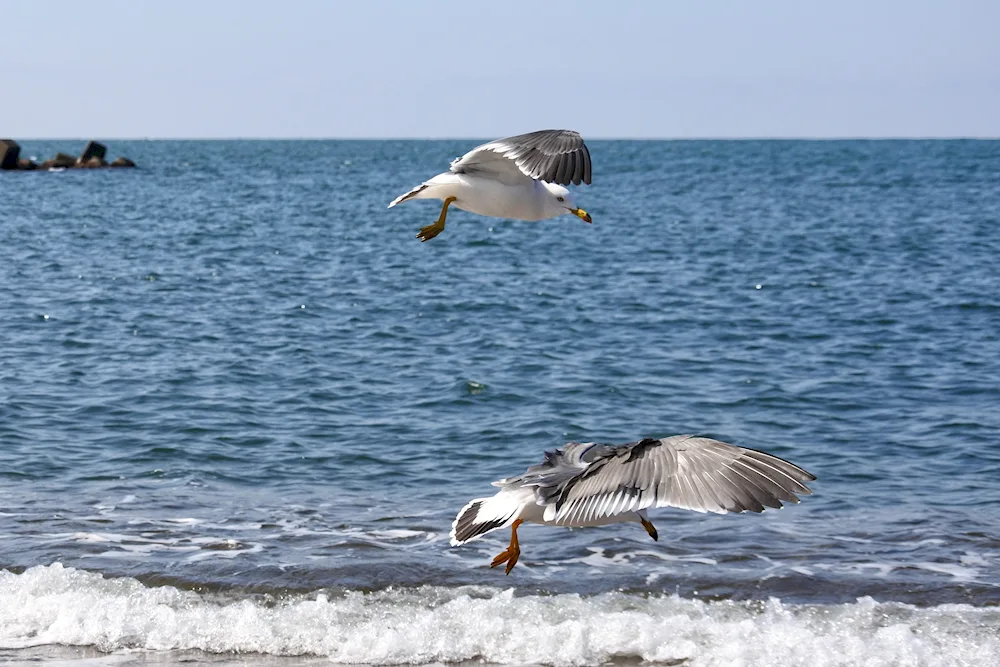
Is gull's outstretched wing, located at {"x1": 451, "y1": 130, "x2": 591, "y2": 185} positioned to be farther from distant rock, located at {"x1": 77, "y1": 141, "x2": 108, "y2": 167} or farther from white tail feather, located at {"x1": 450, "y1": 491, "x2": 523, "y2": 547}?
distant rock, located at {"x1": 77, "y1": 141, "x2": 108, "y2": 167}

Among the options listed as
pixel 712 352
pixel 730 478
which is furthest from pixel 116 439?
pixel 730 478

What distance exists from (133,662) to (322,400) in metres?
7.25

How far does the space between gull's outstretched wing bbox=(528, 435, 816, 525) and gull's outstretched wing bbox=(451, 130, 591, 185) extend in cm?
129

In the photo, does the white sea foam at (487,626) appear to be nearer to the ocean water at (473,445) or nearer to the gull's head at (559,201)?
the ocean water at (473,445)

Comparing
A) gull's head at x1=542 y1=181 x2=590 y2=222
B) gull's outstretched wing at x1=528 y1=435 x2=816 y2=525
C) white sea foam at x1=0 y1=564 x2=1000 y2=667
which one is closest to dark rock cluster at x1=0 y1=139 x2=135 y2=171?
white sea foam at x1=0 y1=564 x2=1000 y2=667

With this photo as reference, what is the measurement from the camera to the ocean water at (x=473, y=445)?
848 cm

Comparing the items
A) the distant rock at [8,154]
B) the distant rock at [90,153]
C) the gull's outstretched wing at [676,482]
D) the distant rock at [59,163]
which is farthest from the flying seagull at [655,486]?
the distant rock at [90,153]

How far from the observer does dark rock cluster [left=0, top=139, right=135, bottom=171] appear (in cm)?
7244

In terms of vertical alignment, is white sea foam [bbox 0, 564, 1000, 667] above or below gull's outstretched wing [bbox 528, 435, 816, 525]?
below

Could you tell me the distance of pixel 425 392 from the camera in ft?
50.4

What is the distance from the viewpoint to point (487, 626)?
8398mm

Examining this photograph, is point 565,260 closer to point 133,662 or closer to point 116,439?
point 116,439

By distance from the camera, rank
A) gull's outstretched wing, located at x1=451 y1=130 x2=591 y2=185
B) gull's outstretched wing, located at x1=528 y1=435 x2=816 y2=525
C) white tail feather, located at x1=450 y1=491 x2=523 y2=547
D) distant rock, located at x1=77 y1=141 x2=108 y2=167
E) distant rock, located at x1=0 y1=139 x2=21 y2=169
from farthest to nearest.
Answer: distant rock, located at x1=77 y1=141 x2=108 y2=167
distant rock, located at x1=0 y1=139 x2=21 y2=169
gull's outstretched wing, located at x1=451 y1=130 x2=591 y2=185
white tail feather, located at x1=450 y1=491 x2=523 y2=547
gull's outstretched wing, located at x1=528 y1=435 x2=816 y2=525

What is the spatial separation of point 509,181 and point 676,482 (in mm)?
2094
